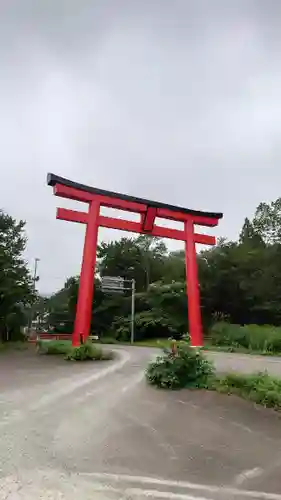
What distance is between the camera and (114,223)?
23203 mm

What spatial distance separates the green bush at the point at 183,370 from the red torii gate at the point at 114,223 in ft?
36.0

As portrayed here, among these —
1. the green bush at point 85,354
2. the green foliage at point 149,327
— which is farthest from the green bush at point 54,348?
the green foliage at point 149,327

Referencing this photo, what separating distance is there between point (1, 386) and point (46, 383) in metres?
1.00

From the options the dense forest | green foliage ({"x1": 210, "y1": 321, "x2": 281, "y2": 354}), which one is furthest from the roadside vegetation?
the dense forest

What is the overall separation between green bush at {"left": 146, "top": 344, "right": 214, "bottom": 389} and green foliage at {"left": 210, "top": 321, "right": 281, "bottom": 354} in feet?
47.2

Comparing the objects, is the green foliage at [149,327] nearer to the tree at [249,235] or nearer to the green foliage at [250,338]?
the green foliage at [250,338]

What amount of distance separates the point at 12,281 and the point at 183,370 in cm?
1413

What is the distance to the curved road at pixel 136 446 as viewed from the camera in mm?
3998

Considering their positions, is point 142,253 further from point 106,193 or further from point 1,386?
point 1,386

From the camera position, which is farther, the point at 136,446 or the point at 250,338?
the point at 250,338

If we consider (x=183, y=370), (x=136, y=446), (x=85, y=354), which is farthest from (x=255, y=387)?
(x=85, y=354)

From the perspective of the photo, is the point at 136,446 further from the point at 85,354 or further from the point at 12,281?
the point at 12,281

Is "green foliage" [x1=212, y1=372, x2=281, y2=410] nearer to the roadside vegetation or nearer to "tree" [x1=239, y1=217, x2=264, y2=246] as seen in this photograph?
the roadside vegetation

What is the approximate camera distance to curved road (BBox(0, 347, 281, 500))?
4.00 m
